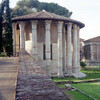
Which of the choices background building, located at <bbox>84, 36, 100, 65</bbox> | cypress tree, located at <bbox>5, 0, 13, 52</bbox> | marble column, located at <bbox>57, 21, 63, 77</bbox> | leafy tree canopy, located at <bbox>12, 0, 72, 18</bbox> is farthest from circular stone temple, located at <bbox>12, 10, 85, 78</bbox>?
background building, located at <bbox>84, 36, 100, 65</bbox>

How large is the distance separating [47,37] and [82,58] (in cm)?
2695

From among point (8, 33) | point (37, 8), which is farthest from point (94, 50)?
point (8, 33)

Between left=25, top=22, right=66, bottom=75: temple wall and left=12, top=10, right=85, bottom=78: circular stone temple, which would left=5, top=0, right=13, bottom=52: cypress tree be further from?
left=25, top=22, right=66, bottom=75: temple wall

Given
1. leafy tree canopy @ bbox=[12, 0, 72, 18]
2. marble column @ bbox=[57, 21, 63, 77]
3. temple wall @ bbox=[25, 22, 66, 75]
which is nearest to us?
marble column @ bbox=[57, 21, 63, 77]

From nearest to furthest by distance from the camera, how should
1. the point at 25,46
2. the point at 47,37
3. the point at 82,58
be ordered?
1. the point at 47,37
2. the point at 25,46
3. the point at 82,58

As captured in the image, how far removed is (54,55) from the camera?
1630cm

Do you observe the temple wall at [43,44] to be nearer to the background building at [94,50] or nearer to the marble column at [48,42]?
the marble column at [48,42]

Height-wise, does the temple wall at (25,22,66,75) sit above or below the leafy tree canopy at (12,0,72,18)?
below

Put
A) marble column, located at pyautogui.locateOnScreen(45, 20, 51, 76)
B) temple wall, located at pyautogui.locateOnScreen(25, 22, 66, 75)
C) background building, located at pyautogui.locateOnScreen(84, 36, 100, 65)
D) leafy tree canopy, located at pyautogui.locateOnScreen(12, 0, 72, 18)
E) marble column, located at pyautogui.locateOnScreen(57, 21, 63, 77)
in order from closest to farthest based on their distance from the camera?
marble column, located at pyautogui.locateOnScreen(45, 20, 51, 76)
marble column, located at pyautogui.locateOnScreen(57, 21, 63, 77)
temple wall, located at pyautogui.locateOnScreen(25, 22, 66, 75)
leafy tree canopy, located at pyautogui.locateOnScreen(12, 0, 72, 18)
background building, located at pyautogui.locateOnScreen(84, 36, 100, 65)

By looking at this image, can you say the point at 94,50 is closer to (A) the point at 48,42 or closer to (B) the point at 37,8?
(B) the point at 37,8

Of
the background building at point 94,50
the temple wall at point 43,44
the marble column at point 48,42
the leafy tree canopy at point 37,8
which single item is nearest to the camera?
the marble column at point 48,42

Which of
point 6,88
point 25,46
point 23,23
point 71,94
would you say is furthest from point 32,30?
point 6,88

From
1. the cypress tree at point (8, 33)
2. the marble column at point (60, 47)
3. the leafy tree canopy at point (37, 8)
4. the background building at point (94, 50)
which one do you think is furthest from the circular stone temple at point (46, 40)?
the background building at point (94, 50)

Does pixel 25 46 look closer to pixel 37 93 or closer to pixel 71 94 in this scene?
pixel 71 94
